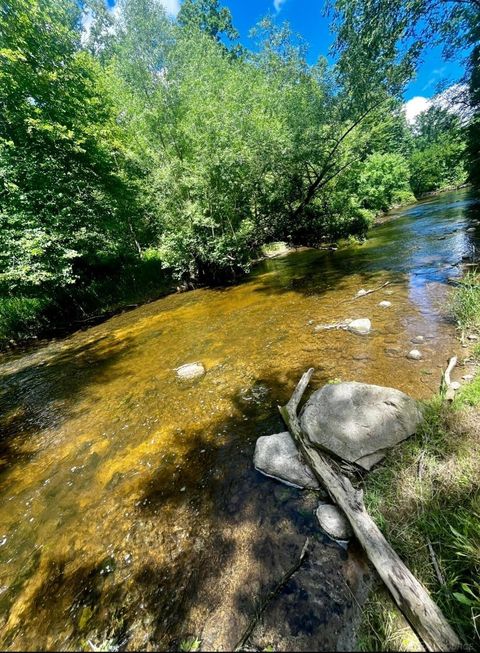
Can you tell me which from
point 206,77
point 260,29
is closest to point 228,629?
point 206,77

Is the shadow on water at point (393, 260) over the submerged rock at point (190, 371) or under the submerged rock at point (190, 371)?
under

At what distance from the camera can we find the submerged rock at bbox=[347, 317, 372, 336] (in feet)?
16.3

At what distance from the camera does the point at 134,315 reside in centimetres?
1085

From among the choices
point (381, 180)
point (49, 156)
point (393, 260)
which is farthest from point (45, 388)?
point (381, 180)

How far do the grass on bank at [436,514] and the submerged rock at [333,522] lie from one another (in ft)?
0.78

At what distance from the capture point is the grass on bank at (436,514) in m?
1.47

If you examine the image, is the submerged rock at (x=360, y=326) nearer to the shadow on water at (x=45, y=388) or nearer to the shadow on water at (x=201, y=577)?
the shadow on water at (x=201, y=577)

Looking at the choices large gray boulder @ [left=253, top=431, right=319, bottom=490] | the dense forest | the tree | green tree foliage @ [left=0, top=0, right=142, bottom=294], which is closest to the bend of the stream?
large gray boulder @ [left=253, top=431, right=319, bottom=490]

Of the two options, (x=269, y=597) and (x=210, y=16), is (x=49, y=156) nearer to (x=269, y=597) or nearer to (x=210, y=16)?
(x=269, y=597)

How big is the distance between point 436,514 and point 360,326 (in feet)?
11.8

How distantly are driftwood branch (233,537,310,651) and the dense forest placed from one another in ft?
33.3

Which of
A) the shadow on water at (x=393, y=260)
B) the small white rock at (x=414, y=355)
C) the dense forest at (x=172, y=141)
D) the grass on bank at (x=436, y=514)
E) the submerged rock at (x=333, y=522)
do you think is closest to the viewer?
the grass on bank at (x=436, y=514)

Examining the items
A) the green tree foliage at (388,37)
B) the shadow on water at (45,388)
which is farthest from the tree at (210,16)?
the shadow on water at (45,388)

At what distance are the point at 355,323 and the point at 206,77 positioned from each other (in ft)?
47.2
